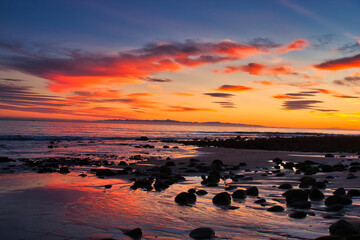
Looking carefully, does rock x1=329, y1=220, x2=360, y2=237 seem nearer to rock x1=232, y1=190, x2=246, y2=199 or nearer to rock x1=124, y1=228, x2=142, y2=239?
rock x1=232, y1=190, x2=246, y2=199

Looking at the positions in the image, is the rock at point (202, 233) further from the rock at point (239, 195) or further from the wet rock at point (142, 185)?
the wet rock at point (142, 185)

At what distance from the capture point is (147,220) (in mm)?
7098

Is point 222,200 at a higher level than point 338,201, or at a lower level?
lower

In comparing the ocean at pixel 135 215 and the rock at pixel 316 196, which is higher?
the rock at pixel 316 196

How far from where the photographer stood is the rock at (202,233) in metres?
5.74

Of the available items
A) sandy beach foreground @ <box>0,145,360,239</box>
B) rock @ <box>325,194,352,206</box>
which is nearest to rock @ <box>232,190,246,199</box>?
sandy beach foreground @ <box>0,145,360,239</box>

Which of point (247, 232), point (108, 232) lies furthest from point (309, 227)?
point (108, 232)

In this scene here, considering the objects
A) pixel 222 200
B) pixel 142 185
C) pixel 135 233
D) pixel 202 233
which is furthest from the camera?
pixel 142 185

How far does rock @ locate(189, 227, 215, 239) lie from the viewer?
5738 mm

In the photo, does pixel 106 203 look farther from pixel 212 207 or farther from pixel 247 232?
pixel 247 232

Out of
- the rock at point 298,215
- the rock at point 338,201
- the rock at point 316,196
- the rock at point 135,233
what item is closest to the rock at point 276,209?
the rock at point 298,215

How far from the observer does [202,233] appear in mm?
5785

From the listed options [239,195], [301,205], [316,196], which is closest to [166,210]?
[239,195]

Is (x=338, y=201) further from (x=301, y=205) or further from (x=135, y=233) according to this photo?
(x=135, y=233)
